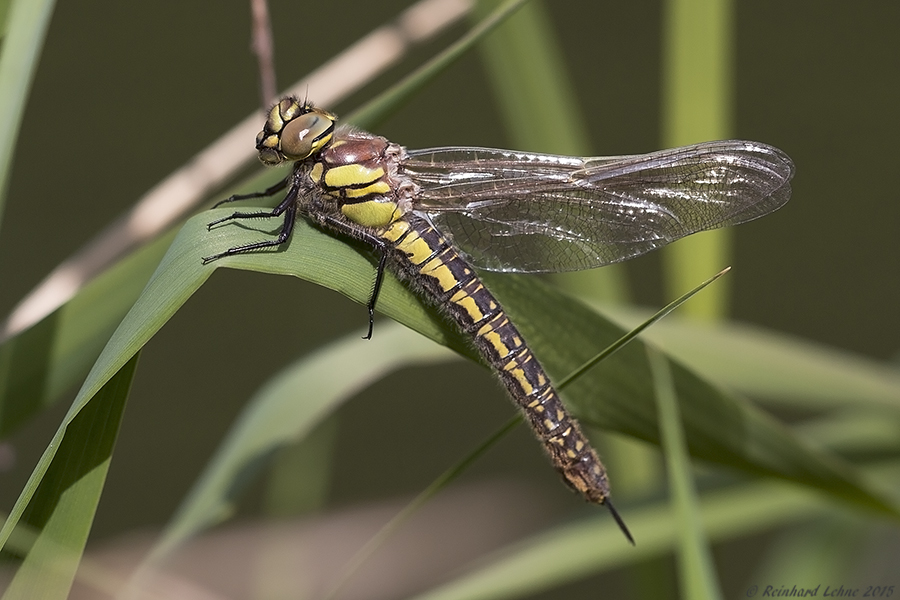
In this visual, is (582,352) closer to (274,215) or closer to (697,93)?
(274,215)

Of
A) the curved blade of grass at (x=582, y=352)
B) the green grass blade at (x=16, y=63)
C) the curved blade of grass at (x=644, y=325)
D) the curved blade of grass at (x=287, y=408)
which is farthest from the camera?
the curved blade of grass at (x=287, y=408)

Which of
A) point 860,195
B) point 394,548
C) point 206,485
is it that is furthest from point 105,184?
point 860,195

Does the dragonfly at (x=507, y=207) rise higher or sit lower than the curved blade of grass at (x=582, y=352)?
higher

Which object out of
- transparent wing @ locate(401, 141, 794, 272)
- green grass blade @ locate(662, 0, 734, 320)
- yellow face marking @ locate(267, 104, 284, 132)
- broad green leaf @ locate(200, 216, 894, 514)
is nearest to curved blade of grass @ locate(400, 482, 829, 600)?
broad green leaf @ locate(200, 216, 894, 514)

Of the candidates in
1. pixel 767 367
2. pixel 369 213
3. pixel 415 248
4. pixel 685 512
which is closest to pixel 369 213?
pixel 369 213

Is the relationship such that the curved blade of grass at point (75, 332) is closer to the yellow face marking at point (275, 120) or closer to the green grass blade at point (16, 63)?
the green grass blade at point (16, 63)

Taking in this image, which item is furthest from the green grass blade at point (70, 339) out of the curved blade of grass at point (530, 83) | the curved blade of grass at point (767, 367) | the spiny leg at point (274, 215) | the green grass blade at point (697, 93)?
the green grass blade at point (697, 93)

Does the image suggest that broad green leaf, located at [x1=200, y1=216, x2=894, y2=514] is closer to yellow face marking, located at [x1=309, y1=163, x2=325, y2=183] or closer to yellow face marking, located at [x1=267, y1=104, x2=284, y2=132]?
yellow face marking, located at [x1=309, y1=163, x2=325, y2=183]
